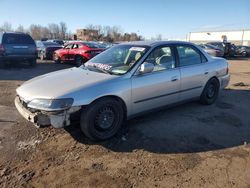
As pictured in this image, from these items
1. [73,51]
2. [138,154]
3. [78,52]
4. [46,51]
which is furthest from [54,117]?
[46,51]

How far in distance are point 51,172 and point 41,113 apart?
911mm

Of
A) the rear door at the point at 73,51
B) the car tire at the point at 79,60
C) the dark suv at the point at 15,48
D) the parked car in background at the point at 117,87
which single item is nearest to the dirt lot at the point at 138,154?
the parked car in background at the point at 117,87

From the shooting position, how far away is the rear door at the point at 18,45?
12.9 m

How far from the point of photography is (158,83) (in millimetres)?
5070

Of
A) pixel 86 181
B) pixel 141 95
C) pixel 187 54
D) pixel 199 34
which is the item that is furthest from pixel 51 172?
pixel 199 34

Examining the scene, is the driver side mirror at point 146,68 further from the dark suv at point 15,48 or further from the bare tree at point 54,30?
the bare tree at point 54,30

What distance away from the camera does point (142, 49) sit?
17.2 ft

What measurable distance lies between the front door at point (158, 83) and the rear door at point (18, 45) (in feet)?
31.9

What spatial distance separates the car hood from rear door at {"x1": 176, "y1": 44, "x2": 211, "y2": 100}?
176cm

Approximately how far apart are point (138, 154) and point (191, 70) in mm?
2549

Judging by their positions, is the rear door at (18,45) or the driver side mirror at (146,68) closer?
the driver side mirror at (146,68)

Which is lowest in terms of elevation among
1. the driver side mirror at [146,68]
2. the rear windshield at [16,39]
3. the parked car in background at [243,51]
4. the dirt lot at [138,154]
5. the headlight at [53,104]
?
the parked car in background at [243,51]

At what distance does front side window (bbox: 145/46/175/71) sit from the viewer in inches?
204

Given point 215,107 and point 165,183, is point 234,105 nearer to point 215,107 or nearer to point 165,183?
point 215,107
